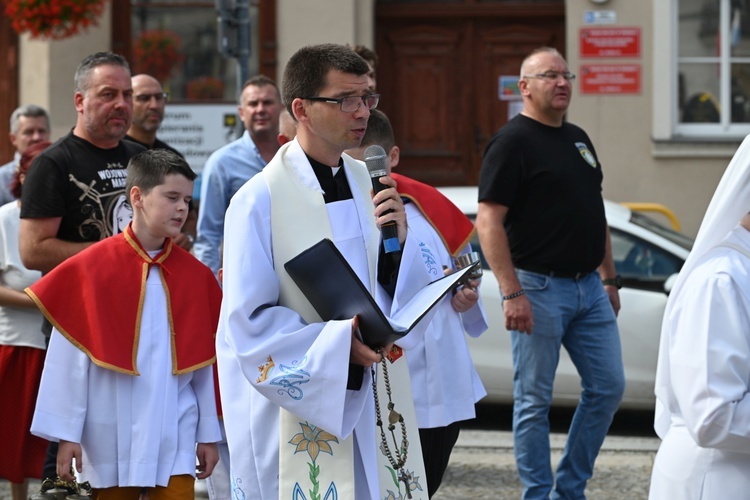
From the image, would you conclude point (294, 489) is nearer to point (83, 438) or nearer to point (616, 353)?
point (83, 438)

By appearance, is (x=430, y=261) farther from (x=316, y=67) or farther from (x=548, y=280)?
(x=548, y=280)

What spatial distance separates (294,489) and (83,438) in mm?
1298

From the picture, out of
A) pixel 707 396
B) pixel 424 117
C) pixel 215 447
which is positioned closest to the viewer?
pixel 707 396

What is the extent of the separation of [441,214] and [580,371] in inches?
59.0

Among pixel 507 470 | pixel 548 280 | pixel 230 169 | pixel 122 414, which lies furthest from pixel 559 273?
pixel 122 414

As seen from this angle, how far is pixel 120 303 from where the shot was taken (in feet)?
15.6

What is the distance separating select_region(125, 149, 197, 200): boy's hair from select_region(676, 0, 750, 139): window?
909cm

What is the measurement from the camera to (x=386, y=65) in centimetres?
1375

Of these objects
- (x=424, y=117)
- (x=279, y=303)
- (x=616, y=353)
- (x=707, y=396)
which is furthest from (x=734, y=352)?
(x=424, y=117)

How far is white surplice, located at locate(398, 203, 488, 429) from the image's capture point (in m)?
4.97

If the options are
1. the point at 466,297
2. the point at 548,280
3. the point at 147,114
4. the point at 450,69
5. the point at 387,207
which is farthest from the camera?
the point at 450,69

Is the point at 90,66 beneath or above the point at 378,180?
above

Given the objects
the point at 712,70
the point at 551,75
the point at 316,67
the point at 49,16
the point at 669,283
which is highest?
the point at 49,16

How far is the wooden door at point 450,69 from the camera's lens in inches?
535
